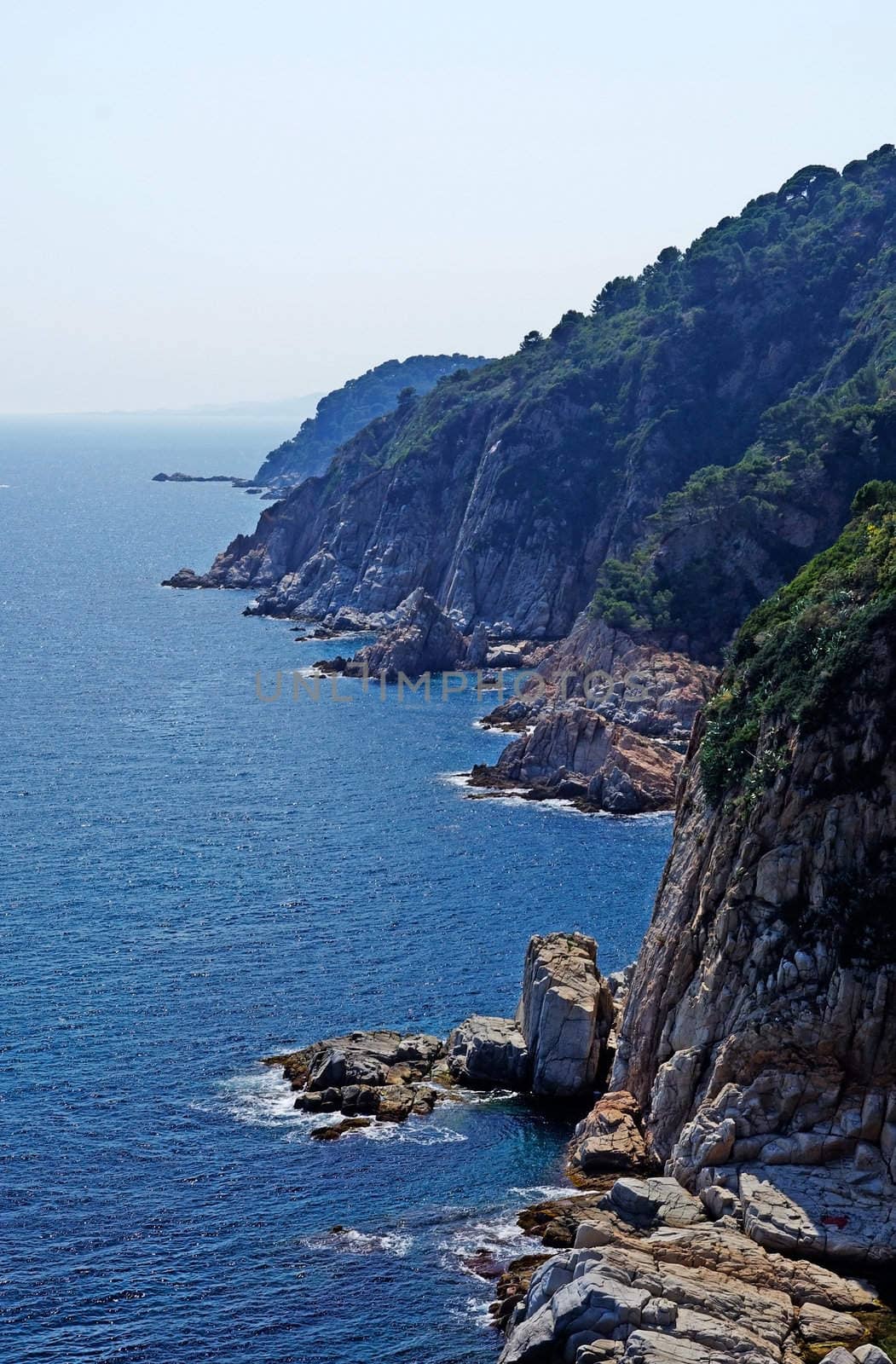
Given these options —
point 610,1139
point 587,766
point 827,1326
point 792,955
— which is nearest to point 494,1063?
point 610,1139

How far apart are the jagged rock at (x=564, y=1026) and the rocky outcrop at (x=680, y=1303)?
1704 cm

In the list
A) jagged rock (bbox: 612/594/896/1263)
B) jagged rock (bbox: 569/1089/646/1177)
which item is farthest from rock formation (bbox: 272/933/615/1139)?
jagged rock (bbox: 612/594/896/1263)

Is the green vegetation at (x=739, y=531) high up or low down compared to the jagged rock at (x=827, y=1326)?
up

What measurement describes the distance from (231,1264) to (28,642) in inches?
5551

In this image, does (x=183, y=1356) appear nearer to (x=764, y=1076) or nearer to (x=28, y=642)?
(x=764, y=1076)

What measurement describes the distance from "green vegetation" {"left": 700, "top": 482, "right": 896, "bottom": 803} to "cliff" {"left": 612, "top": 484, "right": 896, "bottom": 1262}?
4.4 inches

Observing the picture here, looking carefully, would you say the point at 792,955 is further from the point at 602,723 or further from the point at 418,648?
the point at 418,648

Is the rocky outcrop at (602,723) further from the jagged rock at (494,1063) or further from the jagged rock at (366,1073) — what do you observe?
the jagged rock at (494,1063)

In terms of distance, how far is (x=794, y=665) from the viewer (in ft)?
245

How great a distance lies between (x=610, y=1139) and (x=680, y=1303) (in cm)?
1571

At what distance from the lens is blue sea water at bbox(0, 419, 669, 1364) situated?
6084cm

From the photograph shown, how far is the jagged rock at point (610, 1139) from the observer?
6938 cm

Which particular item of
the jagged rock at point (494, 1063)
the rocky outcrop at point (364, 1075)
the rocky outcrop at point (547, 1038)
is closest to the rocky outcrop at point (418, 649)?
the rocky outcrop at point (364, 1075)

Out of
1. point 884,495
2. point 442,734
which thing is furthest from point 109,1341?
point 442,734
